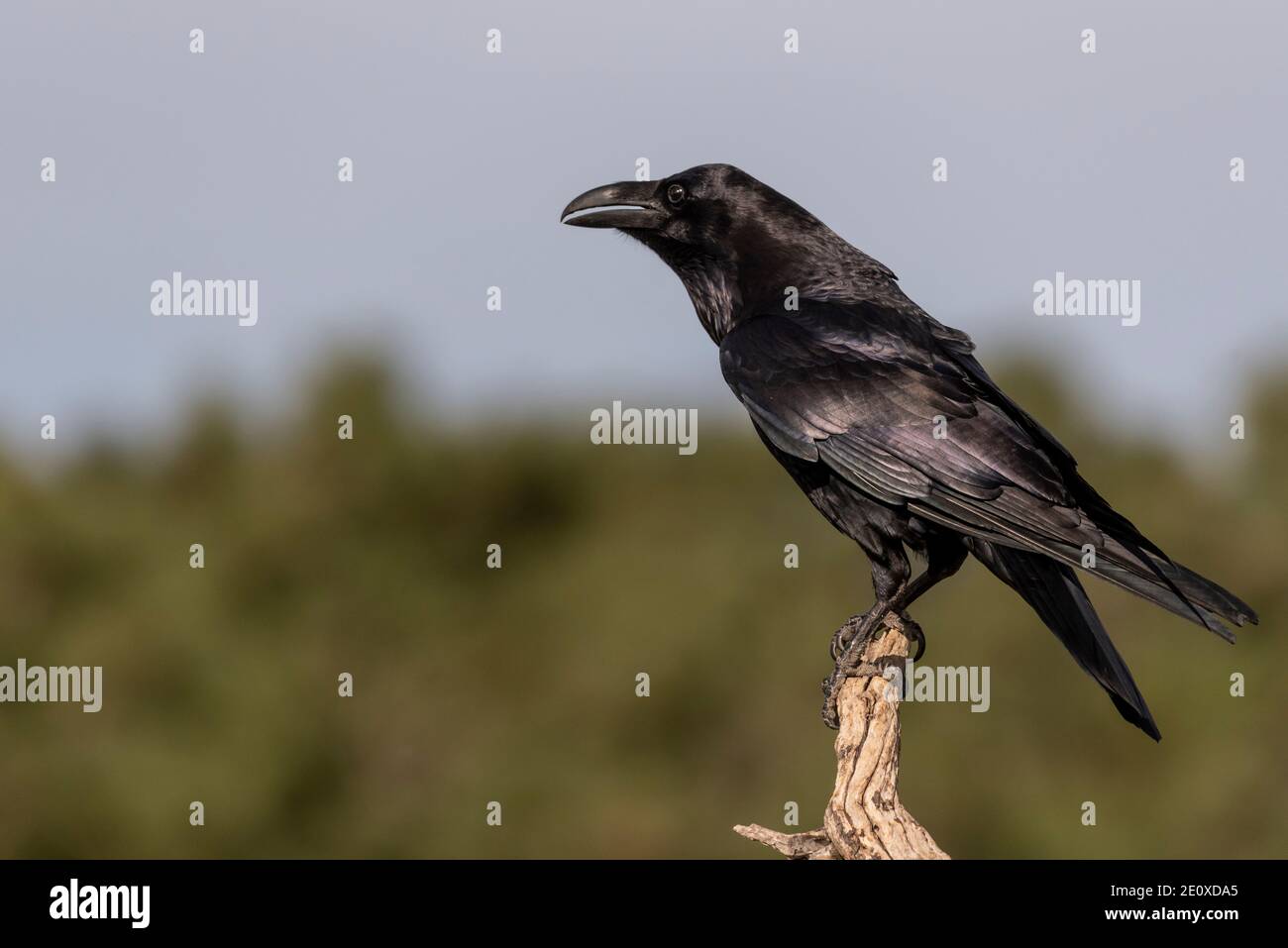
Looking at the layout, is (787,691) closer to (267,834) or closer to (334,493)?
(267,834)

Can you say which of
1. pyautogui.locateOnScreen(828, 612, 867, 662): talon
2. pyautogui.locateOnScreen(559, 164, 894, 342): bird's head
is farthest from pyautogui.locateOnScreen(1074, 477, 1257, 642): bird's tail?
pyautogui.locateOnScreen(559, 164, 894, 342): bird's head

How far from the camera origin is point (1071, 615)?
7027 millimetres

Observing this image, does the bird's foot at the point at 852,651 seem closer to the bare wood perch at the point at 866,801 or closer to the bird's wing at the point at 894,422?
the bare wood perch at the point at 866,801

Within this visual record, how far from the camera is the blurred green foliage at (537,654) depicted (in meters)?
22.6

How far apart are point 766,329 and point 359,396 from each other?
986 inches

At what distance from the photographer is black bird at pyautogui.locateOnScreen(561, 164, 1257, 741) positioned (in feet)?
22.5

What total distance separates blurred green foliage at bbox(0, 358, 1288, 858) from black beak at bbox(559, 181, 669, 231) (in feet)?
42.6

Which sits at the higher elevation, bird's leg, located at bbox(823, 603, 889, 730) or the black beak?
the black beak

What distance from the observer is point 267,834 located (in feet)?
86.7

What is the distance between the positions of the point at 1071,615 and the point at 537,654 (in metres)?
24.2

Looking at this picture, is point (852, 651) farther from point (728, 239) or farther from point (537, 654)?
point (537, 654)

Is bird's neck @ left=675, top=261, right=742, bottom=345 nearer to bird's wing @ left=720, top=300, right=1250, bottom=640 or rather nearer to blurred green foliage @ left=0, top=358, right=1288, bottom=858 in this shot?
bird's wing @ left=720, top=300, right=1250, bottom=640

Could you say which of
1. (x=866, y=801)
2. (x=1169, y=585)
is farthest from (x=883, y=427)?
(x=866, y=801)

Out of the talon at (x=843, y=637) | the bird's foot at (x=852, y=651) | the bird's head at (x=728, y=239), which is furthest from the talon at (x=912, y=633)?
the bird's head at (x=728, y=239)
